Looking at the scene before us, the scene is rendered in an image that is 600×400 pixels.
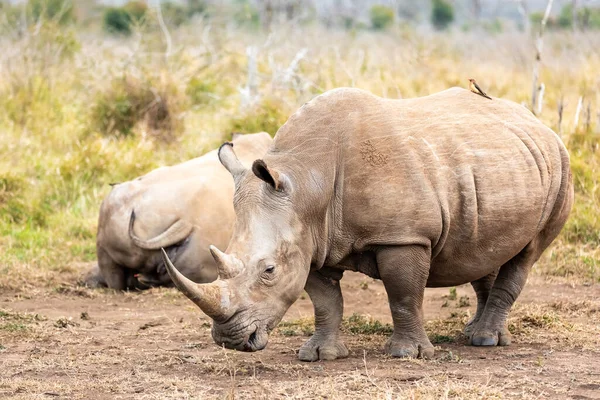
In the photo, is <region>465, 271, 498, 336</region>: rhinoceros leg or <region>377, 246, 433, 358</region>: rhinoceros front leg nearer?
<region>377, 246, 433, 358</region>: rhinoceros front leg

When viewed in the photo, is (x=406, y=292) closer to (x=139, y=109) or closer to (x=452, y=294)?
(x=452, y=294)

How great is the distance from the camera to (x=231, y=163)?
223 inches

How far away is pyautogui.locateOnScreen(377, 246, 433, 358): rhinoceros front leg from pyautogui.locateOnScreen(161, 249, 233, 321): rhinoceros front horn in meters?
1.01

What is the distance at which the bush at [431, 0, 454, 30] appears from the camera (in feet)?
200

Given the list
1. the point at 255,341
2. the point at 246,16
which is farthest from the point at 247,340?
the point at 246,16

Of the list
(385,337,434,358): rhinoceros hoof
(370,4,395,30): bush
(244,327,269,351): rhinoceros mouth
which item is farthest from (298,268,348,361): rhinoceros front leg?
(370,4,395,30): bush

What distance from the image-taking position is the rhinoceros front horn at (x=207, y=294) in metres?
4.82

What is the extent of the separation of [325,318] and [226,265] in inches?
40.2

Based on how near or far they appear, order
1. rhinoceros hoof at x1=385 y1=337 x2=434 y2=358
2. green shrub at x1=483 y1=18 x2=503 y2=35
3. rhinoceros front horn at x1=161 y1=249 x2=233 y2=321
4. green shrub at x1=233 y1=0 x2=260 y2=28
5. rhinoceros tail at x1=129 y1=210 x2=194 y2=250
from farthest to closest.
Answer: green shrub at x1=483 y1=18 x2=503 y2=35 < green shrub at x1=233 y1=0 x2=260 y2=28 < rhinoceros tail at x1=129 y1=210 x2=194 y2=250 < rhinoceros hoof at x1=385 y1=337 x2=434 y2=358 < rhinoceros front horn at x1=161 y1=249 x2=233 y2=321

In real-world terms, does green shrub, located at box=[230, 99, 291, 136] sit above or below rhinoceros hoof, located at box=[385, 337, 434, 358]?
below

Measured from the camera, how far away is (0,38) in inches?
650

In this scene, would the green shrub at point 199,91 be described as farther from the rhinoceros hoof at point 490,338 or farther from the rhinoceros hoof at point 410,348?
the rhinoceros hoof at point 410,348

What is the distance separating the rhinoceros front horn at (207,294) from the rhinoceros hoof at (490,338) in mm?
1933

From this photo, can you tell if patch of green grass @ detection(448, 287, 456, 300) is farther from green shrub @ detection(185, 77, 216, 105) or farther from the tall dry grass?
green shrub @ detection(185, 77, 216, 105)
